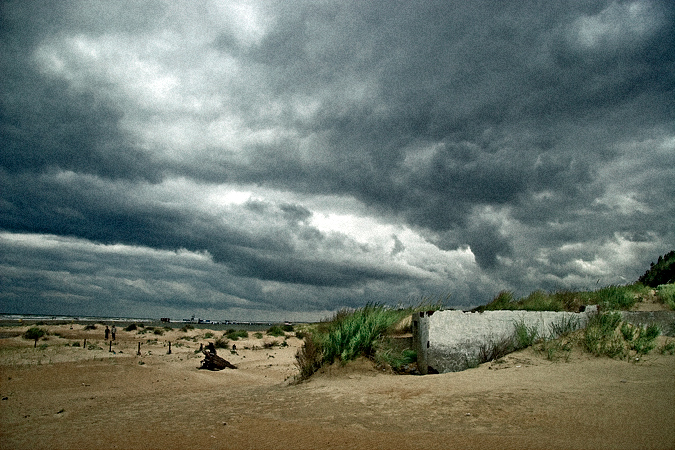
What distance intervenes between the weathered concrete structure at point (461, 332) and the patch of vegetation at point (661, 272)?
20286 mm

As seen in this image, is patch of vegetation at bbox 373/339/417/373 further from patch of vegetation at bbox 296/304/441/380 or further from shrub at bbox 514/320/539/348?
shrub at bbox 514/320/539/348

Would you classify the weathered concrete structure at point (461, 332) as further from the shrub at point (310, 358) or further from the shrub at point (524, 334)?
the shrub at point (310, 358)

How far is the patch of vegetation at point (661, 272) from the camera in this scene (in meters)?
25.9

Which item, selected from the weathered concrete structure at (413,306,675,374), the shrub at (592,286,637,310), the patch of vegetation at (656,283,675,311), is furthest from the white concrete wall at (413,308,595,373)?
the patch of vegetation at (656,283,675,311)

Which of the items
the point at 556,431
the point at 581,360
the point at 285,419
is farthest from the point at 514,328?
the point at 285,419

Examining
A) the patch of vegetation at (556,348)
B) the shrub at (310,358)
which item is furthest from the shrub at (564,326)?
the shrub at (310,358)

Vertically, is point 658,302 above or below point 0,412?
above

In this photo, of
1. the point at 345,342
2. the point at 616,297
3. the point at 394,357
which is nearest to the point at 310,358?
the point at 345,342

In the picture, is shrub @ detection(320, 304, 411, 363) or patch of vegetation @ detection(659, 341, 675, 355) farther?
shrub @ detection(320, 304, 411, 363)

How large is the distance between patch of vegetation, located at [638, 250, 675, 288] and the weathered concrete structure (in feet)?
66.6

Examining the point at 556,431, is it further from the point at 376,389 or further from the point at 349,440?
the point at 376,389

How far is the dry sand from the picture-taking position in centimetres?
501

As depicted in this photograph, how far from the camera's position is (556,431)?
493cm

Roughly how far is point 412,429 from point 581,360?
5.89 m
